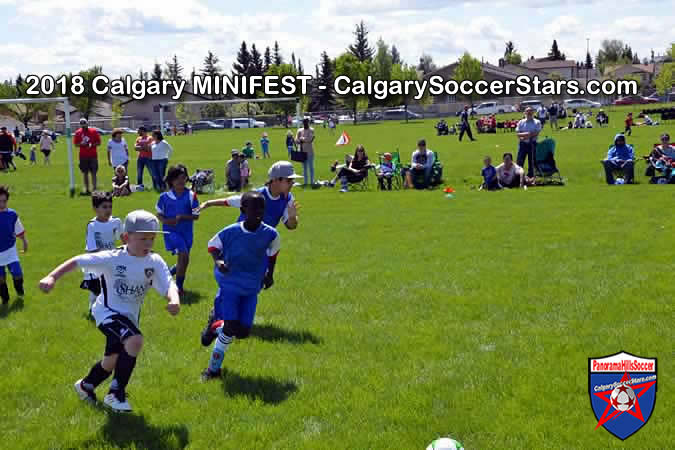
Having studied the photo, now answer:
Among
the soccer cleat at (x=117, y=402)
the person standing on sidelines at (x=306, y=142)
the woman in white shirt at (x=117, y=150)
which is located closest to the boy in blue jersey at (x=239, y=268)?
the soccer cleat at (x=117, y=402)

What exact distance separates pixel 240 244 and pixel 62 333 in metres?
2.83

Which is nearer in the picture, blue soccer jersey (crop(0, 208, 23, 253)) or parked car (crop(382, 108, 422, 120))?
blue soccer jersey (crop(0, 208, 23, 253))

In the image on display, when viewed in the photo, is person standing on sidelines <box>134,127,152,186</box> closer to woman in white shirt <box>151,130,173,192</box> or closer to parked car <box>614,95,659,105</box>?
woman in white shirt <box>151,130,173,192</box>

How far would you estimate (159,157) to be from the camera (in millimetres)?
22328

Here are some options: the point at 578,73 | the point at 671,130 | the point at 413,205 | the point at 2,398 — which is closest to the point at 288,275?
the point at 2,398

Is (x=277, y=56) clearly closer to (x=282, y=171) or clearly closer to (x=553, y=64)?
(x=553, y=64)

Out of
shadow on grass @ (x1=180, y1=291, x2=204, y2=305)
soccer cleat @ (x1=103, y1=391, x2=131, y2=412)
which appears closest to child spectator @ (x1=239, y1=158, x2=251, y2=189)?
shadow on grass @ (x1=180, y1=291, x2=204, y2=305)

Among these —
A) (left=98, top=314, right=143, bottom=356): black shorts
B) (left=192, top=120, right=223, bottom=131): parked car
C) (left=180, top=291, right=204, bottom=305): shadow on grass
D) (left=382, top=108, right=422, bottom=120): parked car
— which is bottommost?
(left=180, top=291, right=204, bottom=305): shadow on grass

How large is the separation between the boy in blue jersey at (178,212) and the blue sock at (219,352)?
2841 mm

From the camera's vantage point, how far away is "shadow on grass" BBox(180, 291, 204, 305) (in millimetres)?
9423

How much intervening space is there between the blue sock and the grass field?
16cm

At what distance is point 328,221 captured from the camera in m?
16.2

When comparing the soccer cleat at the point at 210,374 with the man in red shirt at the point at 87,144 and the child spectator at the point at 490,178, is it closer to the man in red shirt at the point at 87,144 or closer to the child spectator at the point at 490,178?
the child spectator at the point at 490,178

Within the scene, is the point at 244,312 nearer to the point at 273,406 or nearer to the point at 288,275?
the point at 273,406
